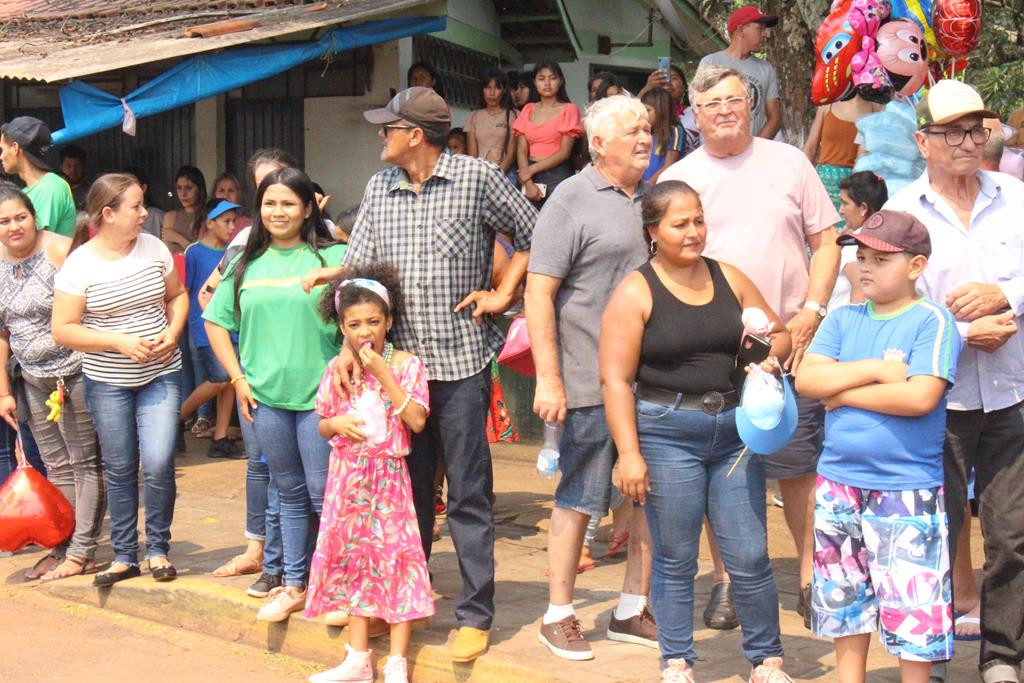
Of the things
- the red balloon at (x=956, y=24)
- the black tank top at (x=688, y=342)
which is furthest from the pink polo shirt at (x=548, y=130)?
the black tank top at (x=688, y=342)

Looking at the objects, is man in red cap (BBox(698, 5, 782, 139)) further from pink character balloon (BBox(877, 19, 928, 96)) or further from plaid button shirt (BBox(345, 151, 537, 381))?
plaid button shirt (BBox(345, 151, 537, 381))

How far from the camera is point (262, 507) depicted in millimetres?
6703

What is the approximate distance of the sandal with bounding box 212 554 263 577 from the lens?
682 cm

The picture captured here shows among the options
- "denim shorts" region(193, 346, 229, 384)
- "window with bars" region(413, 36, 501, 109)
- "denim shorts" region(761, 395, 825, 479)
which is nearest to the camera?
"denim shorts" region(761, 395, 825, 479)

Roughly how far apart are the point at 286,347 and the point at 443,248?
85cm

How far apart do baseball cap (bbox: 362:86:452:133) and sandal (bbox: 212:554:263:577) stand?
2434mm

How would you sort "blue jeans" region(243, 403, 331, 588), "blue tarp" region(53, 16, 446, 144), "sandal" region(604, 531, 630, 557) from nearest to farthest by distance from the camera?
"blue jeans" region(243, 403, 331, 588)
"sandal" region(604, 531, 630, 557)
"blue tarp" region(53, 16, 446, 144)

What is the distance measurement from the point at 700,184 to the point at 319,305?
1.62m

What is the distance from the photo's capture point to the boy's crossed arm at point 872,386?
4.46 meters

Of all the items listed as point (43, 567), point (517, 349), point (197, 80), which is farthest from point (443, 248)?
point (197, 80)

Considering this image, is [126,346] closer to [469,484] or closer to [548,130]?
[469,484]

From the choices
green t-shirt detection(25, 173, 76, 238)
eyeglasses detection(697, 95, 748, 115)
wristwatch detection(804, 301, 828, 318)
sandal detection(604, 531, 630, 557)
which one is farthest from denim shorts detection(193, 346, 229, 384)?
wristwatch detection(804, 301, 828, 318)

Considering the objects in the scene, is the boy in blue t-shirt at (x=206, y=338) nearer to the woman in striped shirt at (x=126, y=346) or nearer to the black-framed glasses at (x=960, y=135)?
the woman in striped shirt at (x=126, y=346)

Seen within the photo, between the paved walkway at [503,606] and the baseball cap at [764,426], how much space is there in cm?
107
